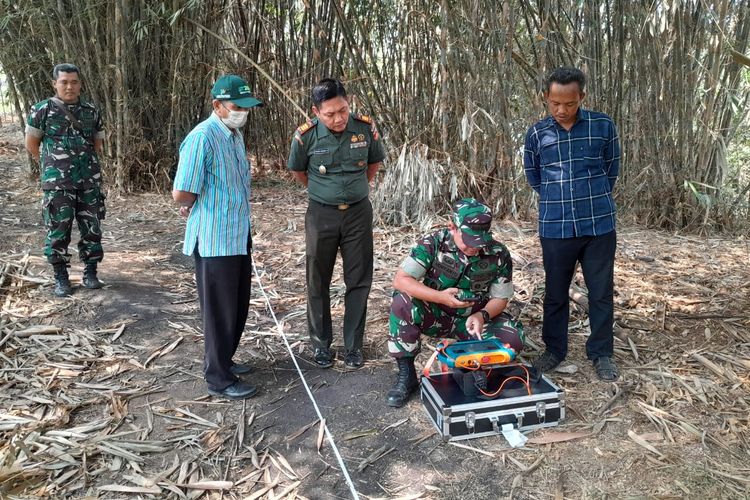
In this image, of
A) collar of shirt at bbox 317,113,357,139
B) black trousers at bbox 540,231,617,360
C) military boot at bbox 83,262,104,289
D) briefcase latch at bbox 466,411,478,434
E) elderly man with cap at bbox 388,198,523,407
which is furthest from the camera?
military boot at bbox 83,262,104,289

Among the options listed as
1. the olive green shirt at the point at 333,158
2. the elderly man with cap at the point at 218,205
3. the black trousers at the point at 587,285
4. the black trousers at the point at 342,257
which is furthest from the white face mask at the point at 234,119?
the black trousers at the point at 587,285

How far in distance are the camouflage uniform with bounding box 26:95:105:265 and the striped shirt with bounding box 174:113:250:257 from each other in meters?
1.67

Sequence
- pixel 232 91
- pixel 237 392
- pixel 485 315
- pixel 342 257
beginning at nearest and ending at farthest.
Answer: pixel 232 91, pixel 485 315, pixel 237 392, pixel 342 257

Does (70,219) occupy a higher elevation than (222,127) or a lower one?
lower

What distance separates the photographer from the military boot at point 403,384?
2776 mm

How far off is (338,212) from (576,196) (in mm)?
1134

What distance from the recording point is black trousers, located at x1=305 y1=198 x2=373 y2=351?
3025mm

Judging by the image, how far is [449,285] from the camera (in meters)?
2.76

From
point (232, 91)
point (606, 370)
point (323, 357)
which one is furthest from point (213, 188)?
point (606, 370)

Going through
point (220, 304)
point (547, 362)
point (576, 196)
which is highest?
point (576, 196)

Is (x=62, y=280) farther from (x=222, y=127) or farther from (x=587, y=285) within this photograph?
(x=587, y=285)

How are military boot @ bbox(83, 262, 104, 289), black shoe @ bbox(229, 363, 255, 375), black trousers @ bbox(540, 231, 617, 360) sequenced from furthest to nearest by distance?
military boot @ bbox(83, 262, 104, 289) < black shoe @ bbox(229, 363, 255, 375) < black trousers @ bbox(540, 231, 617, 360)

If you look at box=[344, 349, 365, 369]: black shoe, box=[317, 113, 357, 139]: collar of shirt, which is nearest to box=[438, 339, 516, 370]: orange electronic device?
box=[344, 349, 365, 369]: black shoe

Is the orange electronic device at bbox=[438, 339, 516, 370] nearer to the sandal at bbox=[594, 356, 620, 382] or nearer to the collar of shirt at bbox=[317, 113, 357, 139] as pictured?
the sandal at bbox=[594, 356, 620, 382]
